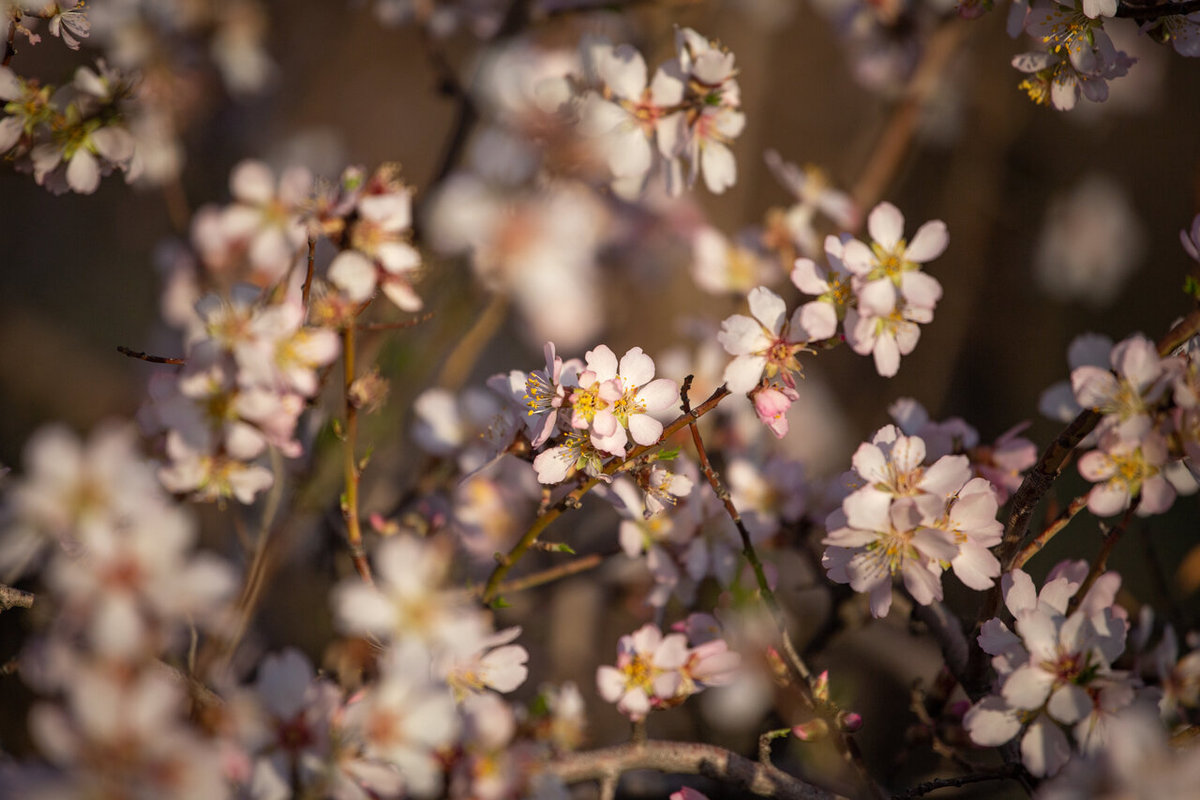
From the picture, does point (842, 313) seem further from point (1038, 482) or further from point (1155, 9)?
point (1155, 9)

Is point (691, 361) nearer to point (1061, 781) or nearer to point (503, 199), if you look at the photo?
point (503, 199)

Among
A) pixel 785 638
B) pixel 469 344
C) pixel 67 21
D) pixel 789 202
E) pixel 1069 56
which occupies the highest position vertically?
pixel 1069 56

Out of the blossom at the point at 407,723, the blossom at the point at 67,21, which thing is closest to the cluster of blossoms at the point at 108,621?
the blossom at the point at 407,723

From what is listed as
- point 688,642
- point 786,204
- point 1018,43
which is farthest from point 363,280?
point 1018,43

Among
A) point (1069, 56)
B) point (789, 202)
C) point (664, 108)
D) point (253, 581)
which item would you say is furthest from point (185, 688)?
point (789, 202)

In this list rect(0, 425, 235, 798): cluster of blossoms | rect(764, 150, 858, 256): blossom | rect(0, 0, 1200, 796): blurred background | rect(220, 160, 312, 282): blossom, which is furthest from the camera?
rect(0, 0, 1200, 796): blurred background

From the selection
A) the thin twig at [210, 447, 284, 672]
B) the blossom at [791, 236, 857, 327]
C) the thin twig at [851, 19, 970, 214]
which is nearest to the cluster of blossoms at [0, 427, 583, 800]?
the thin twig at [210, 447, 284, 672]

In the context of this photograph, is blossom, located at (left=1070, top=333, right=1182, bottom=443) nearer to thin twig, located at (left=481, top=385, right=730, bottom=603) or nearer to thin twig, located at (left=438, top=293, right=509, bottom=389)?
thin twig, located at (left=481, top=385, right=730, bottom=603)
